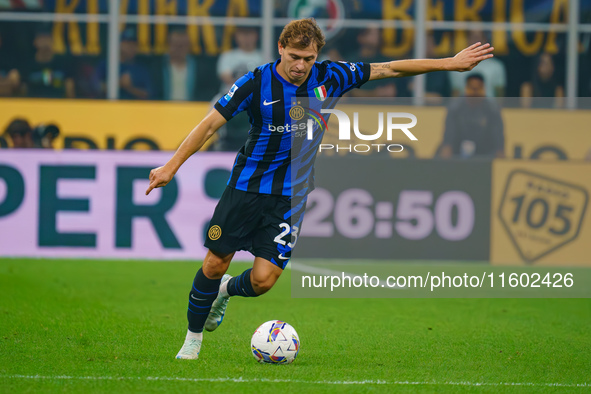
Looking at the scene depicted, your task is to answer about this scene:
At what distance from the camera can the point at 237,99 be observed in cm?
513

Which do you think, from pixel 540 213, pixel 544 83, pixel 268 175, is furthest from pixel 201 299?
pixel 544 83

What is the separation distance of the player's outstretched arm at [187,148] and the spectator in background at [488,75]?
Result: 7.51 metres

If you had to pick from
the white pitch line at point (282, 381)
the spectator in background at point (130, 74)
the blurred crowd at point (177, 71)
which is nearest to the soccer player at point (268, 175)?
the white pitch line at point (282, 381)

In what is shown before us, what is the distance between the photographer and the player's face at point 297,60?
5039mm

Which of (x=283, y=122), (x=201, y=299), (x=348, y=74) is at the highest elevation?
(x=348, y=74)

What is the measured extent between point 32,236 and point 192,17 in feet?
11.8

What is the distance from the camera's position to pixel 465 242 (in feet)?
33.2

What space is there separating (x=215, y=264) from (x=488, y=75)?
25.8ft

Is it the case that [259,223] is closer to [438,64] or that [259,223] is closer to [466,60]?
[438,64]

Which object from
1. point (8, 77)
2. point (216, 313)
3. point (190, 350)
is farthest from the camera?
point (8, 77)

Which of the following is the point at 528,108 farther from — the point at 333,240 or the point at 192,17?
the point at 192,17

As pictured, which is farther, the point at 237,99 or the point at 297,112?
the point at 297,112

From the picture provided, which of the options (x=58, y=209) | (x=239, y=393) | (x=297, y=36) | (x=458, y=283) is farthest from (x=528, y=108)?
(x=239, y=393)

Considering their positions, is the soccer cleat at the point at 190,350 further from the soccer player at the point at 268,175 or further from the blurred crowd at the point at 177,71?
the blurred crowd at the point at 177,71
